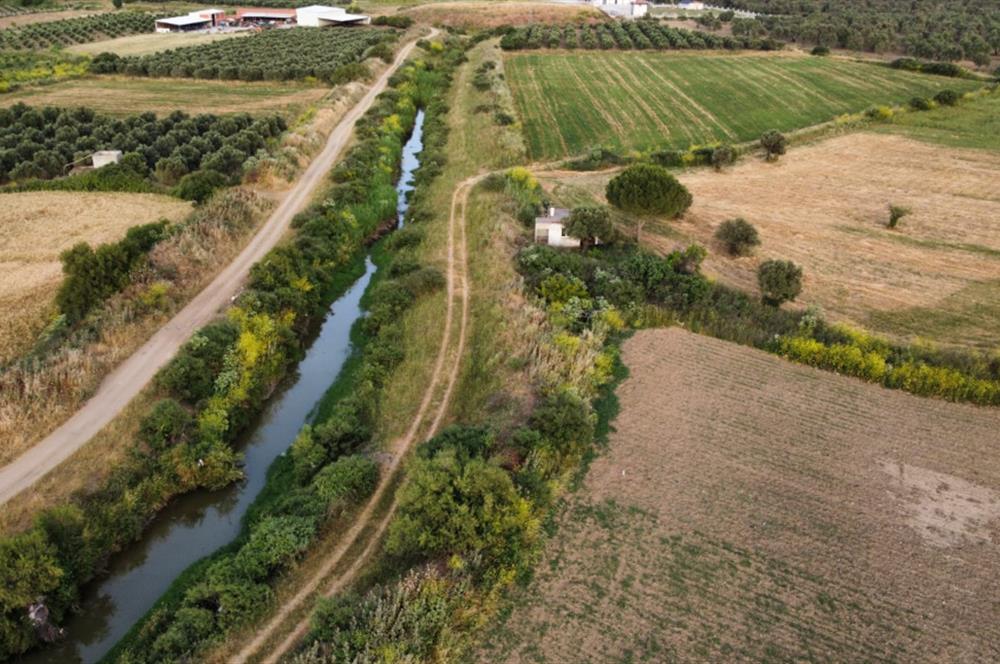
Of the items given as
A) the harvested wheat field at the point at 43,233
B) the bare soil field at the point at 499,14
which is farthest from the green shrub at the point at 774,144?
the bare soil field at the point at 499,14

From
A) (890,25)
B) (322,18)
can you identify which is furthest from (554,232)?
(322,18)

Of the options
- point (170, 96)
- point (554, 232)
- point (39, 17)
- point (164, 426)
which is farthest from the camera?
point (39, 17)

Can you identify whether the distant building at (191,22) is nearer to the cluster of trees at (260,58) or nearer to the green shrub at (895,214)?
the cluster of trees at (260,58)

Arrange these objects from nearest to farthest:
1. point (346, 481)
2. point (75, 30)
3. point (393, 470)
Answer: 1. point (346, 481)
2. point (393, 470)
3. point (75, 30)

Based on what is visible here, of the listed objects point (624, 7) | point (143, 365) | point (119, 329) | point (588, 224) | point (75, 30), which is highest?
point (624, 7)

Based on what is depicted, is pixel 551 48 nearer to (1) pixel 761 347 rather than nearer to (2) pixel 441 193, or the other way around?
(2) pixel 441 193

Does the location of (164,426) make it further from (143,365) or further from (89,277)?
(89,277)

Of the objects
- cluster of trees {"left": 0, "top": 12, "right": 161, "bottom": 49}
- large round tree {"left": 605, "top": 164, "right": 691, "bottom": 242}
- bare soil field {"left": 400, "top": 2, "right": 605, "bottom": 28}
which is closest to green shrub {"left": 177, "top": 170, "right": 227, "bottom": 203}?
large round tree {"left": 605, "top": 164, "right": 691, "bottom": 242}

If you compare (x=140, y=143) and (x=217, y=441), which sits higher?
(x=140, y=143)
